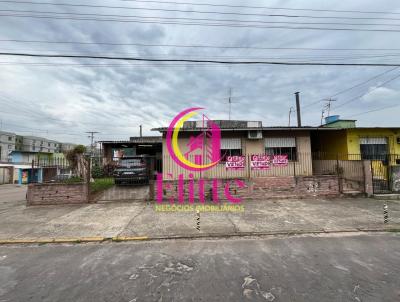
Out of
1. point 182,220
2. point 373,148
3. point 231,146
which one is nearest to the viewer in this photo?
point 182,220

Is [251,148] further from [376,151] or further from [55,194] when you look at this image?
[55,194]

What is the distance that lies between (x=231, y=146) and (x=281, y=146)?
3097 mm

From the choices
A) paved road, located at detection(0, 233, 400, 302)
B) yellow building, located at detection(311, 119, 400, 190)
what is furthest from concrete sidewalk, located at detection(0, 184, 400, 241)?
yellow building, located at detection(311, 119, 400, 190)

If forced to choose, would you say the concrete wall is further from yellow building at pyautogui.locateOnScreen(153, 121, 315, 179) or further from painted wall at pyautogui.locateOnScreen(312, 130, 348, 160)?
painted wall at pyautogui.locateOnScreen(312, 130, 348, 160)

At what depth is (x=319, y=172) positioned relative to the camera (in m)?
13.0

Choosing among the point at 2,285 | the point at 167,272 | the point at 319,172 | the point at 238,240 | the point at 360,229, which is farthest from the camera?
the point at 319,172

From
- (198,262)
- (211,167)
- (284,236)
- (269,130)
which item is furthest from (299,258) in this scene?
(269,130)

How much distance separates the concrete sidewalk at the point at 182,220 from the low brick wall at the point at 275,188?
746mm

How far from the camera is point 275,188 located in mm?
10078

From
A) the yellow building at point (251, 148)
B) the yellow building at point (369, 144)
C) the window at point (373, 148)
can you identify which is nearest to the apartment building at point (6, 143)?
the yellow building at point (251, 148)

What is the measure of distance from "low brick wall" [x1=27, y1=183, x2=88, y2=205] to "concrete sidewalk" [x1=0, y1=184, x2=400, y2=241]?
1.39ft

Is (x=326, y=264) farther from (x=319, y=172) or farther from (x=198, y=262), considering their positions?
(x=319, y=172)

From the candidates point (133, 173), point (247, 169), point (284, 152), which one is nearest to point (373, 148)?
point (284, 152)

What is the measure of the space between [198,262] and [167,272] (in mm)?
688
